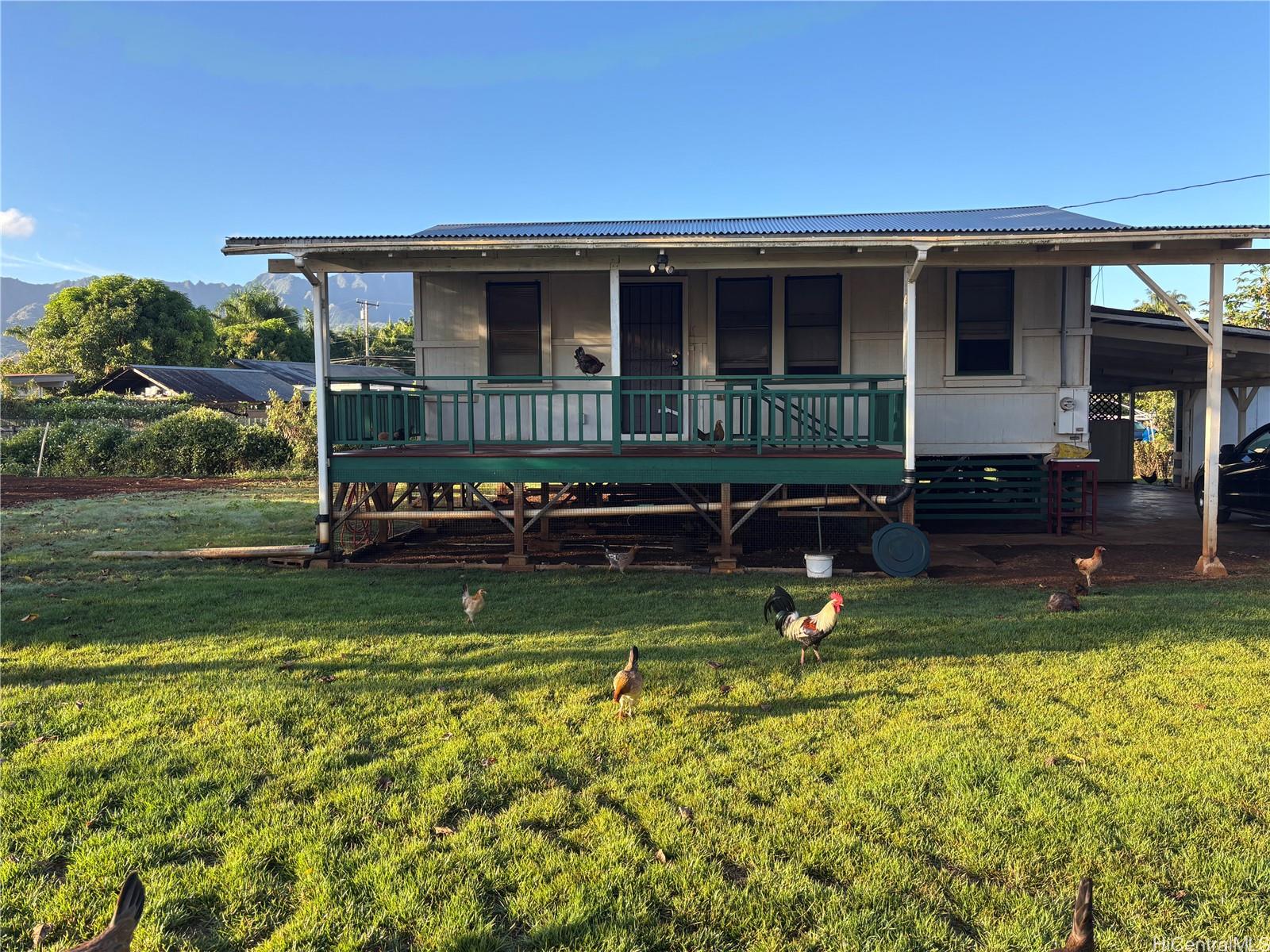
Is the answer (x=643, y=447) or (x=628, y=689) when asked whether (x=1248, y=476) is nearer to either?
(x=643, y=447)

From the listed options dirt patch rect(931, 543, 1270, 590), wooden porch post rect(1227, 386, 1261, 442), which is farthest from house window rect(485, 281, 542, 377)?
wooden porch post rect(1227, 386, 1261, 442)

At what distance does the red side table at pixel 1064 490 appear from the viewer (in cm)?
1031

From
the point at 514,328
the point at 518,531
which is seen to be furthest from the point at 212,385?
the point at 518,531

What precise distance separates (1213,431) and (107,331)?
4944 cm

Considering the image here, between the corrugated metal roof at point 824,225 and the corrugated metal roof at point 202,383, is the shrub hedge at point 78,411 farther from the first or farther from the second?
the corrugated metal roof at point 824,225

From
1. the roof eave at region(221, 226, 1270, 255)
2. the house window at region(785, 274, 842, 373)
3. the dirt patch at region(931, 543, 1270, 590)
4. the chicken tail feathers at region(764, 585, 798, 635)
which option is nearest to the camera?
the chicken tail feathers at region(764, 585, 798, 635)

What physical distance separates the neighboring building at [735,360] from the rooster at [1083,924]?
6.40 metres

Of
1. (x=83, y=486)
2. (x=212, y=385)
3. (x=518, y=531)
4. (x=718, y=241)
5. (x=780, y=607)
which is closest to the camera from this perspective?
(x=780, y=607)

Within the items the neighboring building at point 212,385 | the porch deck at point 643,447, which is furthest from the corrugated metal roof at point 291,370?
the porch deck at point 643,447

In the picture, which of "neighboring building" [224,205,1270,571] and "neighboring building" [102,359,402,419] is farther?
"neighboring building" [102,359,402,419]

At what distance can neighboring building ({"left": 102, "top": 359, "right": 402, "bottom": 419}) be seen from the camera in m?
31.5

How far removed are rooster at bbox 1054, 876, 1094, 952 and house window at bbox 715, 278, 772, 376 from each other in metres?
8.68

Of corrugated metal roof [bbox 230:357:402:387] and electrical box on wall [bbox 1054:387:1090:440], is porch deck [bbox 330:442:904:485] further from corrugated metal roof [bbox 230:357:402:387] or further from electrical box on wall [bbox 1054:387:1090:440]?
corrugated metal roof [bbox 230:357:402:387]

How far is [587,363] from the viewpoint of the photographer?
9.81 meters
